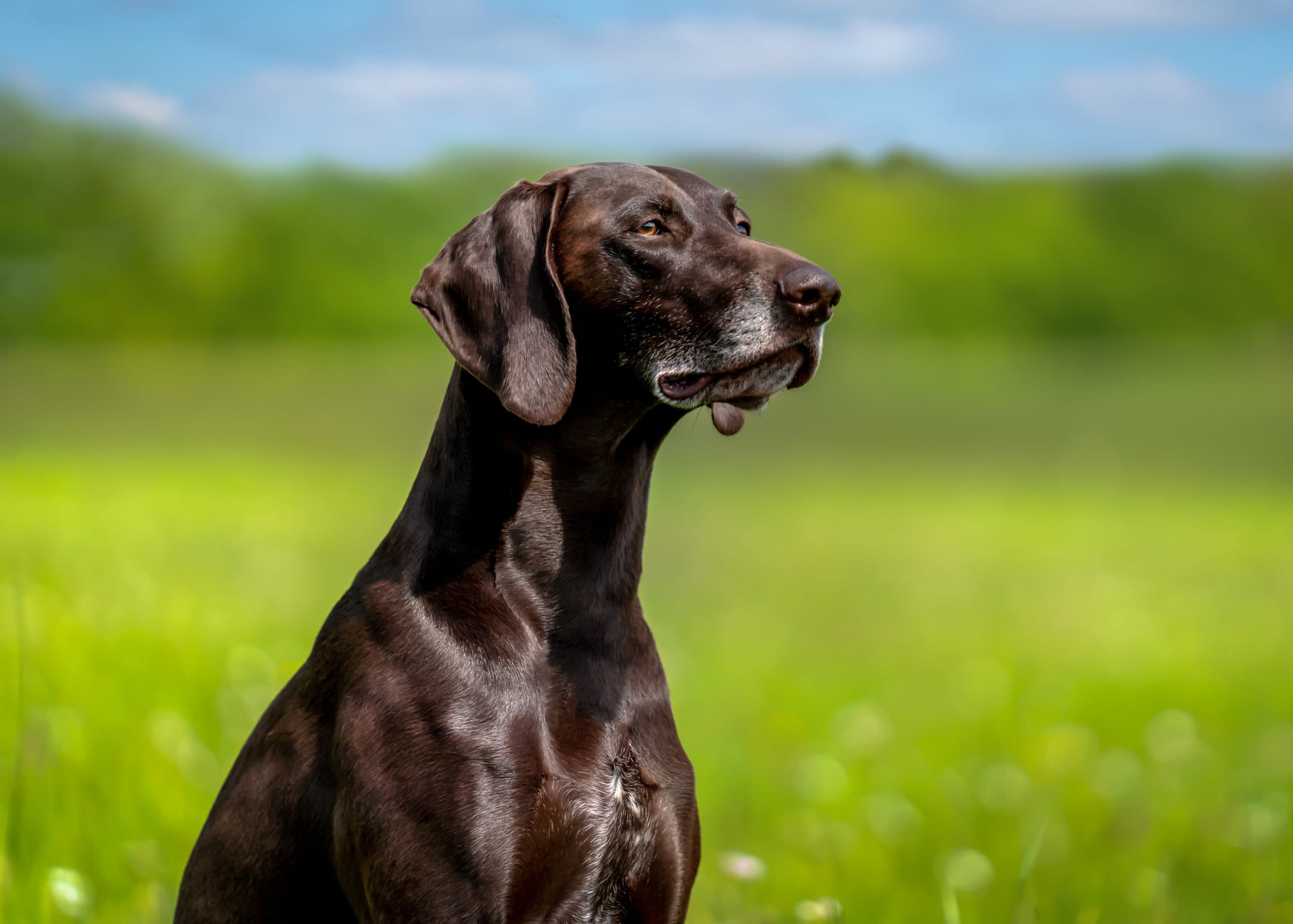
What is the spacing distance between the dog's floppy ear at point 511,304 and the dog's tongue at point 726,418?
24.4 inches

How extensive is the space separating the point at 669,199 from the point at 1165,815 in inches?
184

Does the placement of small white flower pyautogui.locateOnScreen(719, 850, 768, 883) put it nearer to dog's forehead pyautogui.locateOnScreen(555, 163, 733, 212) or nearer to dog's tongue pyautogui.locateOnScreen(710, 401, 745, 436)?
dog's tongue pyautogui.locateOnScreen(710, 401, 745, 436)

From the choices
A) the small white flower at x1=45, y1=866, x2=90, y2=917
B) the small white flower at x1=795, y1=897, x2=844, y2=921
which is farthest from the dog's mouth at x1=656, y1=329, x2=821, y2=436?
the small white flower at x1=45, y1=866, x2=90, y2=917

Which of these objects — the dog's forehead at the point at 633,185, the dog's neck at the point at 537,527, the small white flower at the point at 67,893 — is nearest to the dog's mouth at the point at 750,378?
the dog's neck at the point at 537,527

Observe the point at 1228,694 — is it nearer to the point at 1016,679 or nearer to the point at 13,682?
the point at 1016,679

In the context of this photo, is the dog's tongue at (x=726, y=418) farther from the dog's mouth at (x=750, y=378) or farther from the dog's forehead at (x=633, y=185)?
the dog's forehead at (x=633, y=185)

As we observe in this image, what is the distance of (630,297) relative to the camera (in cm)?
328

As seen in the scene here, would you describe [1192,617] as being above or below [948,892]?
below

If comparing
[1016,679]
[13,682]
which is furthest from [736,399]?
[1016,679]

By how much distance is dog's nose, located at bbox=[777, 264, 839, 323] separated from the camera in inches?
124

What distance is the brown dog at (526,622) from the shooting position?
2.95 metres

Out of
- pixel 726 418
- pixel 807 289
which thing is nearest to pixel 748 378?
pixel 807 289

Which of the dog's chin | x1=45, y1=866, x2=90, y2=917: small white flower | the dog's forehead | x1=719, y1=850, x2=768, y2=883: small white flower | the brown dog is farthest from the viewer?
x1=45, y1=866, x2=90, y2=917: small white flower

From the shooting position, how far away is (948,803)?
21.6ft
